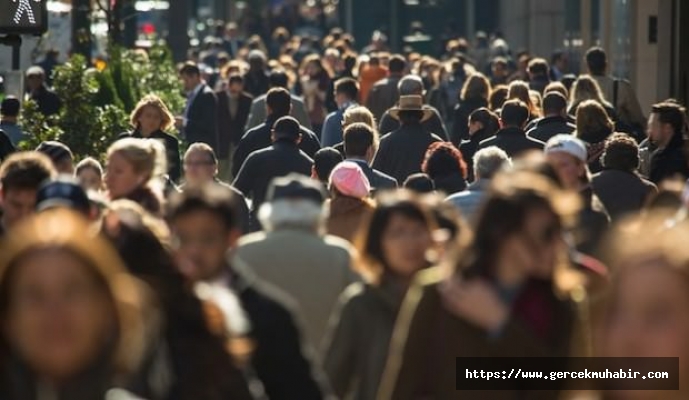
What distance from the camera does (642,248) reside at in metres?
4.50

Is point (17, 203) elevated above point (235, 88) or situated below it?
above

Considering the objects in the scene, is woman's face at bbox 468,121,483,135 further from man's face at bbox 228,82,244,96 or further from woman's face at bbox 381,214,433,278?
woman's face at bbox 381,214,433,278

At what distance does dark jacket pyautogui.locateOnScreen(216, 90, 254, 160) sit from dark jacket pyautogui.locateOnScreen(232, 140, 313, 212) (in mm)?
8554

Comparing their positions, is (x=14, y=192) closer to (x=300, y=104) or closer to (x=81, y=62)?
(x=81, y=62)

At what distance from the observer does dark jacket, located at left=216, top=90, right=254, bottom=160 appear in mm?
24281

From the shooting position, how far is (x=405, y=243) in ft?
24.9

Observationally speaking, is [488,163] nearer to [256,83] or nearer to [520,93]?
[520,93]

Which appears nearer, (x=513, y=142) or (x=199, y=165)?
(x=199, y=165)

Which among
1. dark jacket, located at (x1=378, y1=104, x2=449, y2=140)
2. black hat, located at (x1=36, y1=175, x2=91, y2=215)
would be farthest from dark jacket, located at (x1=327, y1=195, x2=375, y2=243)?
dark jacket, located at (x1=378, y1=104, x2=449, y2=140)

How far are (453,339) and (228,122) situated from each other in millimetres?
18599

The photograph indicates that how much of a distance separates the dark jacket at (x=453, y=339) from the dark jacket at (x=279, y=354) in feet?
0.86

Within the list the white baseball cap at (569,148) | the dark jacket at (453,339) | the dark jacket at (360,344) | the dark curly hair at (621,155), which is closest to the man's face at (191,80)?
the dark curly hair at (621,155)

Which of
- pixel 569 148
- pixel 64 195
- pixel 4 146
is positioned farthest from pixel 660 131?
pixel 64 195

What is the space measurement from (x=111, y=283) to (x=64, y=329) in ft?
0.45
